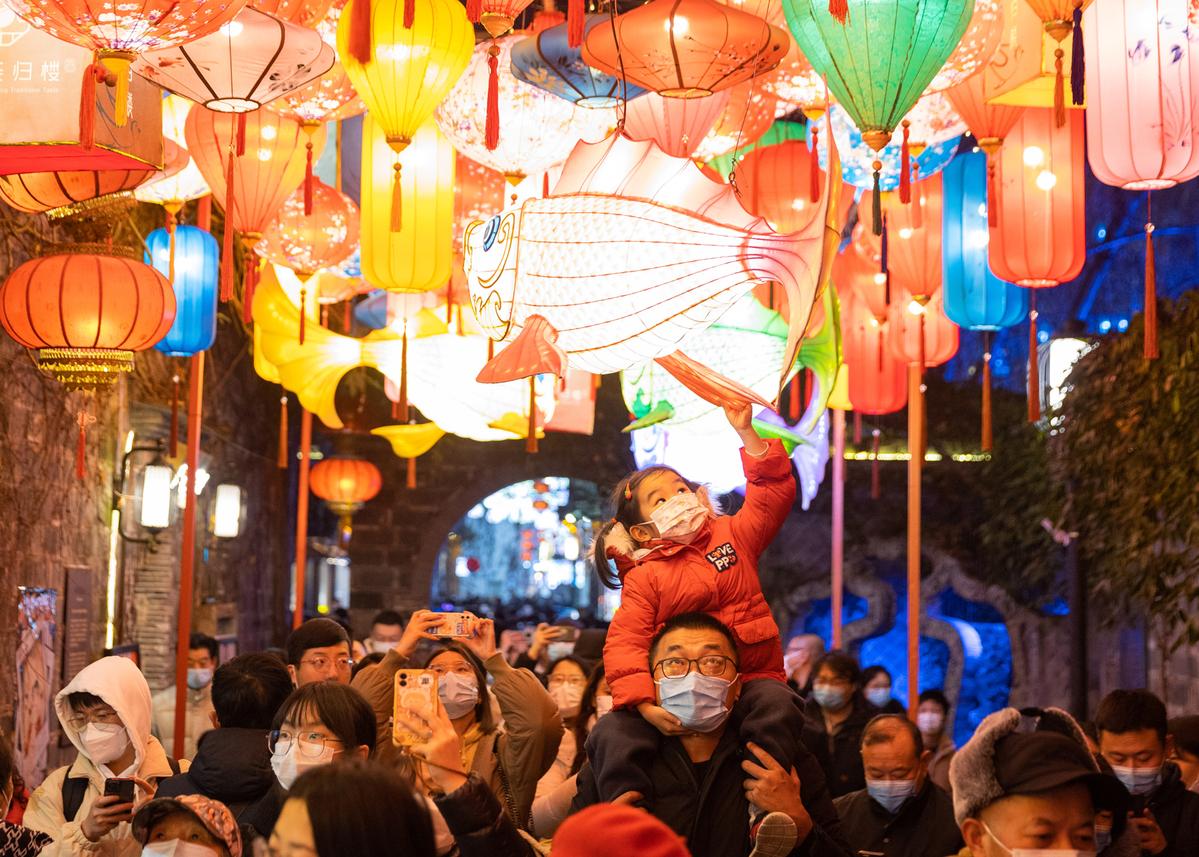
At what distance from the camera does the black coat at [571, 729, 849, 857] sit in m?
3.31

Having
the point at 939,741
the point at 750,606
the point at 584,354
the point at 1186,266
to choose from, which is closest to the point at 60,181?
the point at 584,354

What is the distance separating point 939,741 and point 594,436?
7185 mm

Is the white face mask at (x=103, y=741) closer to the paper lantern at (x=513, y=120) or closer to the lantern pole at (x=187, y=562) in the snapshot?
the paper lantern at (x=513, y=120)

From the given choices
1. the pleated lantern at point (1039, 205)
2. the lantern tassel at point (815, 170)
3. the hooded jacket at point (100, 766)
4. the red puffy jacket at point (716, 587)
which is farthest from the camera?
the pleated lantern at point (1039, 205)

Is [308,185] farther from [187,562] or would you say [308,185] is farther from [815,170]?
[187,562]

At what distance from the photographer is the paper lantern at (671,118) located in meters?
5.56

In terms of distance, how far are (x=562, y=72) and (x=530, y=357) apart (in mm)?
1262

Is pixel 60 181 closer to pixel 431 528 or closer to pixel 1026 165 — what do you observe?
pixel 1026 165

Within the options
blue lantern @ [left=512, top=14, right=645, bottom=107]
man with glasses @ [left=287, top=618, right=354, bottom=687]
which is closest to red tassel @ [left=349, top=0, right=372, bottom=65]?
blue lantern @ [left=512, top=14, right=645, bottom=107]

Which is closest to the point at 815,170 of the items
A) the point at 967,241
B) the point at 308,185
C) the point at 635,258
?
the point at 967,241

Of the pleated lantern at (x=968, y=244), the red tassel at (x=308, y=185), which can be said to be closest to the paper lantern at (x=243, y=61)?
the red tassel at (x=308, y=185)

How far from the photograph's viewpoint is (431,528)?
15.2 m

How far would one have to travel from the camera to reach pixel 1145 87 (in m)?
4.64

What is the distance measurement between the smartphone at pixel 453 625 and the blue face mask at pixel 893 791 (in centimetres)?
127
